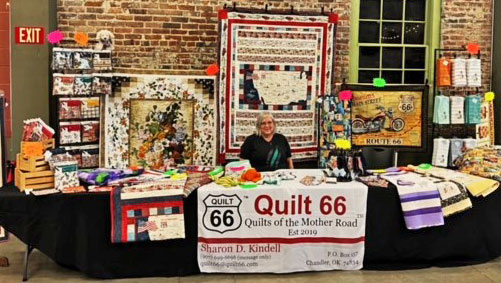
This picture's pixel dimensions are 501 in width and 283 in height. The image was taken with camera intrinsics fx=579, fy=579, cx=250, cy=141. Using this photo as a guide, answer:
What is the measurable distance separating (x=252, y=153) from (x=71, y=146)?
6.99 ft

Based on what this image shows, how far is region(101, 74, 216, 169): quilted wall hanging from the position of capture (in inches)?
257

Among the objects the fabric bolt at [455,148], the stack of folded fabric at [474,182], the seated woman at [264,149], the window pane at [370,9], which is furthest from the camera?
the window pane at [370,9]

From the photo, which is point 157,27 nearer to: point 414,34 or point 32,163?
point 32,163

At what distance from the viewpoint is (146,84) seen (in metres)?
6.58

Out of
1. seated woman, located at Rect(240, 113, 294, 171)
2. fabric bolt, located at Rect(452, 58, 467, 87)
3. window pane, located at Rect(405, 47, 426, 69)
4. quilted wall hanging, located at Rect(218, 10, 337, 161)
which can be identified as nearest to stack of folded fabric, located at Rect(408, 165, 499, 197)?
seated woman, located at Rect(240, 113, 294, 171)

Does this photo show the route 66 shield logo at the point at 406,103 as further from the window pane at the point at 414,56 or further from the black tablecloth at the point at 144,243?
the black tablecloth at the point at 144,243

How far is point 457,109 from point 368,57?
1.30m

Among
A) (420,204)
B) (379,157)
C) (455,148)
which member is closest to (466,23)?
(455,148)

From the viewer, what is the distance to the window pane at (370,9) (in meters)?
7.47

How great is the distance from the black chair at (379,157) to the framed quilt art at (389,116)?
0.18 meters

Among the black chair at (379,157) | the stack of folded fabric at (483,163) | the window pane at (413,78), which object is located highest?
the window pane at (413,78)

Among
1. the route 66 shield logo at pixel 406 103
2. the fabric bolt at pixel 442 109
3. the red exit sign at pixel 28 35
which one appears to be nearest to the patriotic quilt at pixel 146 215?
the red exit sign at pixel 28 35

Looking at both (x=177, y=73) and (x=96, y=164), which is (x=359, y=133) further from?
(x=96, y=164)

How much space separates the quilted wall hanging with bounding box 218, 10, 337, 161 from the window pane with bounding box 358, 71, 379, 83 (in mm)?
736
